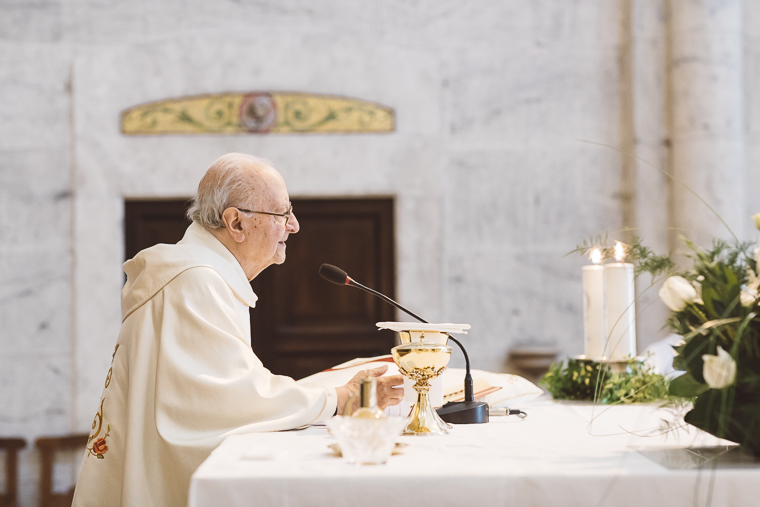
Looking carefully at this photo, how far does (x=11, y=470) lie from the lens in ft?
15.9

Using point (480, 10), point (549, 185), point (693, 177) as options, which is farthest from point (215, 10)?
point (693, 177)

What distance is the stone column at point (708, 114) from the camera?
484 centimetres

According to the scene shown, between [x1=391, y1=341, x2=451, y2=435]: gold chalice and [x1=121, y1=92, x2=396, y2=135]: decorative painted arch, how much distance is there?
3589 mm

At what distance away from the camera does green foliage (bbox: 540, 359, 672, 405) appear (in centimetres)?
228

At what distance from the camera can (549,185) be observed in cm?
512

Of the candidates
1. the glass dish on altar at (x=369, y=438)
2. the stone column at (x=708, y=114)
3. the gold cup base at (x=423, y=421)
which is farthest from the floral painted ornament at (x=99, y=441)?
the stone column at (x=708, y=114)

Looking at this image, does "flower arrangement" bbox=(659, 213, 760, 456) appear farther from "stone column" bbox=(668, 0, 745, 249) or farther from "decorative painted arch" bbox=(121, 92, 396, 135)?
"decorative painted arch" bbox=(121, 92, 396, 135)

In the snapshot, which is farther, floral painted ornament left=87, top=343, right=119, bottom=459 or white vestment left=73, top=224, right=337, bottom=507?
floral painted ornament left=87, top=343, right=119, bottom=459

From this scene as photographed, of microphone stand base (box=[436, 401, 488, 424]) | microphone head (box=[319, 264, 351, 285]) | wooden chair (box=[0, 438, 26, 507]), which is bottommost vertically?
wooden chair (box=[0, 438, 26, 507])

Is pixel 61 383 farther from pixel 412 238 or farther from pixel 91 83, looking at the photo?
pixel 412 238

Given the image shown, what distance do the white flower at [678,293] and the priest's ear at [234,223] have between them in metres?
1.41

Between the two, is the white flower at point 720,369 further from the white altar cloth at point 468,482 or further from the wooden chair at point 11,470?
the wooden chair at point 11,470

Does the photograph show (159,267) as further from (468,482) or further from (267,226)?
(468,482)

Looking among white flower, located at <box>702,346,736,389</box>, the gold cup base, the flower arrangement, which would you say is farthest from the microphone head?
white flower, located at <box>702,346,736,389</box>
